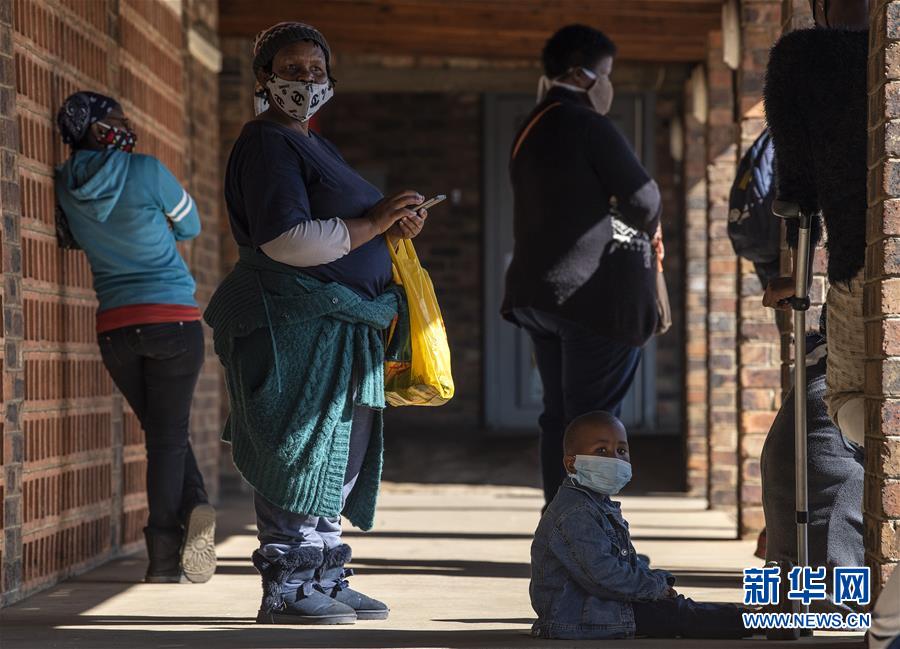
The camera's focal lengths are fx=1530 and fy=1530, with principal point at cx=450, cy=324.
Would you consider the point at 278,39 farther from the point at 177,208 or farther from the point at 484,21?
the point at 484,21

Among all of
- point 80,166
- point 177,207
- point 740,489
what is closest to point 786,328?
point 740,489

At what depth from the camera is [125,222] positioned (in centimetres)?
503

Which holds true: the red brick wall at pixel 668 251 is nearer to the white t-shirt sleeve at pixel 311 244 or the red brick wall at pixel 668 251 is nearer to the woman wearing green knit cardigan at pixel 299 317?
the woman wearing green knit cardigan at pixel 299 317

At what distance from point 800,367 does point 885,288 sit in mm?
413

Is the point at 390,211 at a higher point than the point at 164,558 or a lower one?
higher

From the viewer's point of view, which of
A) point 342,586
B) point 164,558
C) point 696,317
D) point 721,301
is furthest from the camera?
point 696,317

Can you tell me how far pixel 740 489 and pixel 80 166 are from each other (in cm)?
318

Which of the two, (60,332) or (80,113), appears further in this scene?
(60,332)

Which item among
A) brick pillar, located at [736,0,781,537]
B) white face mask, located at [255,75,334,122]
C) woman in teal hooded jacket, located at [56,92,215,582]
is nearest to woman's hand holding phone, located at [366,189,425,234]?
white face mask, located at [255,75,334,122]

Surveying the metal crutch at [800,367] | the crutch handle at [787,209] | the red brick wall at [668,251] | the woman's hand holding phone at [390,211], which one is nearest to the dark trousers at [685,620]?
the metal crutch at [800,367]

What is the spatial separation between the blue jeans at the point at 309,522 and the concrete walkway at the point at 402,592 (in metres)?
0.23

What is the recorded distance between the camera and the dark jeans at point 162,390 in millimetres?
5035

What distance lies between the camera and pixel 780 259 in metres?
5.53

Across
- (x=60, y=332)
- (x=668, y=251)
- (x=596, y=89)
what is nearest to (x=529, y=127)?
(x=596, y=89)
